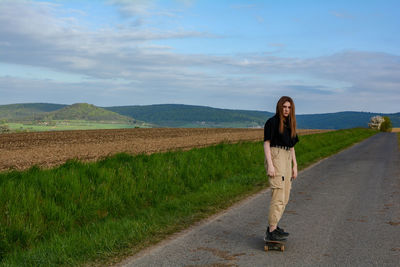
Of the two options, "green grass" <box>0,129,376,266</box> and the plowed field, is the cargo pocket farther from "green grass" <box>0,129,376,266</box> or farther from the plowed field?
the plowed field

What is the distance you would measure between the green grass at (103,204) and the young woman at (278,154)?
1849 mm

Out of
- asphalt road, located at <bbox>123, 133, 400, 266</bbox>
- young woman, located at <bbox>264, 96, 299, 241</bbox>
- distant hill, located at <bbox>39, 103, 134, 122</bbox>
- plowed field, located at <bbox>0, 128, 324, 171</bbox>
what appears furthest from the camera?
distant hill, located at <bbox>39, 103, 134, 122</bbox>

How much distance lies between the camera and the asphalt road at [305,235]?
5262mm

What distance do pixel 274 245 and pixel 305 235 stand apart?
3.32ft

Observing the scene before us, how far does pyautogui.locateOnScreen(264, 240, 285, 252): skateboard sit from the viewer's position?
5699 mm

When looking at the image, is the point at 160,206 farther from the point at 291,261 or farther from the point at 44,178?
the point at 291,261

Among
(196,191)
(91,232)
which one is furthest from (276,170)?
(196,191)

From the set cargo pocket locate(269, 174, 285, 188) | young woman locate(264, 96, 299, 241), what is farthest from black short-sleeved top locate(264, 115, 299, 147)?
cargo pocket locate(269, 174, 285, 188)

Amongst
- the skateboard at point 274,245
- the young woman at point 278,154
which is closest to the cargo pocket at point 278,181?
the young woman at point 278,154

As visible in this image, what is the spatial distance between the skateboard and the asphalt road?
0.29 ft

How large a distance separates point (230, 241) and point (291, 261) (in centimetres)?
119

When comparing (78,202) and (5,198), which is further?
(78,202)

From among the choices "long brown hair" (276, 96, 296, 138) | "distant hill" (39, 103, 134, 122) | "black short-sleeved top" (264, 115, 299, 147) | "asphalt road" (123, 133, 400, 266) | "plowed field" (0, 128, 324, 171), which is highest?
"distant hill" (39, 103, 134, 122)

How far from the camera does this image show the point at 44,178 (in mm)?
7945
